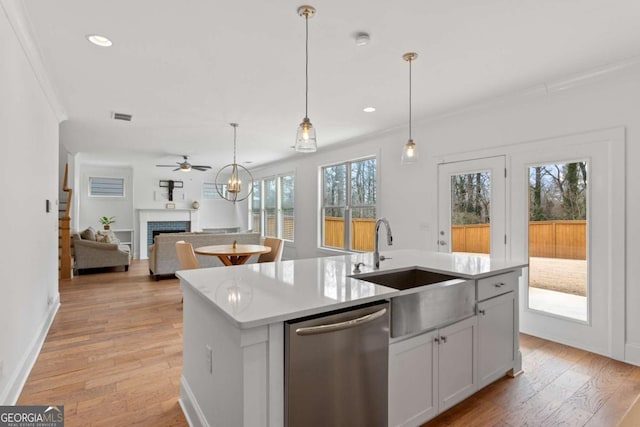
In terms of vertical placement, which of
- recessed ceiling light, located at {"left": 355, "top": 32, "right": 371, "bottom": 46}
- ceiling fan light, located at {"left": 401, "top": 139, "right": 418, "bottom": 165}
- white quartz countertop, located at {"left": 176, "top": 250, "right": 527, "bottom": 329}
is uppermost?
recessed ceiling light, located at {"left": 355, "top": 32, "right": 371, "bottom": 46}

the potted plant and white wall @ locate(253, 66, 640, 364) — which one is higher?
white wall @ locate(253, 66, 640, 364)

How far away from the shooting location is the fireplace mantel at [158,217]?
8.72m

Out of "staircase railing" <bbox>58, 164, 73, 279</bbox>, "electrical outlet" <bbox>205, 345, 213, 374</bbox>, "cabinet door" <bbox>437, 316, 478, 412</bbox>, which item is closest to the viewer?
"electrical outlet" <bbox>205, 345, 213, 374</bbox>

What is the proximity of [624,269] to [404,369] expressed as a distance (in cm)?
239

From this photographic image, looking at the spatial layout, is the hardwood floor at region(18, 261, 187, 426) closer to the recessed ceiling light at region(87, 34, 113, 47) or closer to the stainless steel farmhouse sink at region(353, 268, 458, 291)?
the stainless steel farmhouse sink at region(353, 268, 458, 291)

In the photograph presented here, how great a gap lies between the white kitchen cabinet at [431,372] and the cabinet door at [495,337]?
0.31ft

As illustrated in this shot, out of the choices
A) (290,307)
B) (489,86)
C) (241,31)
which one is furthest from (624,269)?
(241,31)

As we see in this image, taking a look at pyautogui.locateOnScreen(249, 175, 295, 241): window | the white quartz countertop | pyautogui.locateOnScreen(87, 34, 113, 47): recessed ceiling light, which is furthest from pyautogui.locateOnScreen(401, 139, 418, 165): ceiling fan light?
pyautogui.locateOnScreen(249, 175, 295, 241): window

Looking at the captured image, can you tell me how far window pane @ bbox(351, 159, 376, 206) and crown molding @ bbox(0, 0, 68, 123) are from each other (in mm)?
4200

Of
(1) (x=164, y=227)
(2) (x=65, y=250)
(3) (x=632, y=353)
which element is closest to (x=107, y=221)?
(1) (x=164, y=227)

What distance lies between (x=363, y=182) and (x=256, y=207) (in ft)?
14.9

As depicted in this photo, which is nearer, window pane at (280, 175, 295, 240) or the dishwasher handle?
the dishwasher handle

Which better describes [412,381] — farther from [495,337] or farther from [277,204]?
[277,204]

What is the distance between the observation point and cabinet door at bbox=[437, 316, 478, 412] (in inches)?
76.2
